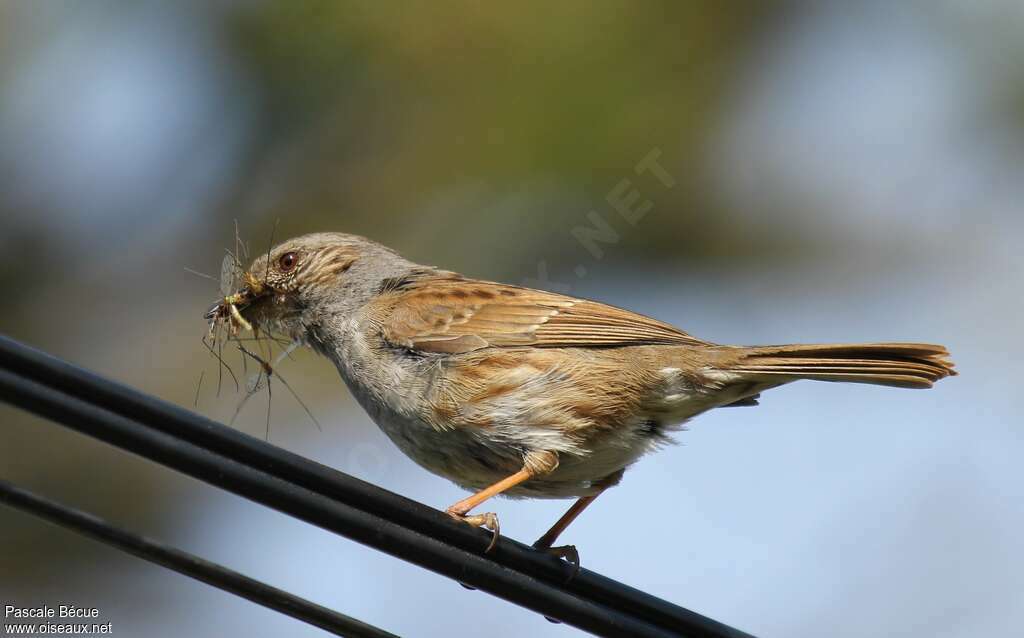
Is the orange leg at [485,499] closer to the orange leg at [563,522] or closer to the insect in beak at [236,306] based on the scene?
the orange leg at [563,522]

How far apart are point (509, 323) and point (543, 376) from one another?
448mm

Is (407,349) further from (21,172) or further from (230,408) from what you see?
(21,172)

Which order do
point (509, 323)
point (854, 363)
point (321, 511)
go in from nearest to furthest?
point (321, 511), point (854, 363), point (509, 323)

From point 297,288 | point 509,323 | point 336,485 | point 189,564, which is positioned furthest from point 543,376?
point 189,564

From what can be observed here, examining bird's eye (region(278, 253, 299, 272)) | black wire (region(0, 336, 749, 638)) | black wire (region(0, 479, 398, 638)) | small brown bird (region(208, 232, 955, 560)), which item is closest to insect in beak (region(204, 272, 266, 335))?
bird's eye (region(278, 253, 299, 272))

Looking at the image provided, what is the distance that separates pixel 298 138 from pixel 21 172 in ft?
7.88

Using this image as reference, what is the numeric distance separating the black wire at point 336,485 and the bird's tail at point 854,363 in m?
1.55

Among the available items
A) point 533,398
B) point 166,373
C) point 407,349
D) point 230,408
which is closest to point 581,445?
point 533,398

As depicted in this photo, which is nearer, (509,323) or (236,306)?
(509,323)

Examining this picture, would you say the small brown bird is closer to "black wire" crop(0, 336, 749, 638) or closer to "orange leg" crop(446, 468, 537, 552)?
"orange leg" crop(446, 468, 537, 552)

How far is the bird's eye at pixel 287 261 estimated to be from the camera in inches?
238

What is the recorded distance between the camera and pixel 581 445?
498 cm

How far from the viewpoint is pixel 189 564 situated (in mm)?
3191

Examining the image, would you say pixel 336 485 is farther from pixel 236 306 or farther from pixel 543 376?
pixel 236 306
